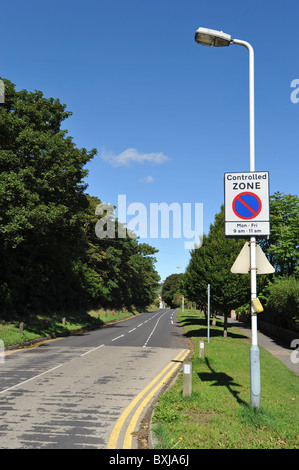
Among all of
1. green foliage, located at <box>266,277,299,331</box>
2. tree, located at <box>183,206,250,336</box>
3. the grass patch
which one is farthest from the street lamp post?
tree, located at <box>183,206,250,336</box>

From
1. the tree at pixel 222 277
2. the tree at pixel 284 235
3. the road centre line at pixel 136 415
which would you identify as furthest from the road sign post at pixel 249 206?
the tree at pixel 284 235

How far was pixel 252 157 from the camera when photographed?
317 inches

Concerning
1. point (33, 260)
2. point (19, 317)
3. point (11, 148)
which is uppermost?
point (11, 148)

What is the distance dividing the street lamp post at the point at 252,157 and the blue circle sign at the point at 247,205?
0.53 meters

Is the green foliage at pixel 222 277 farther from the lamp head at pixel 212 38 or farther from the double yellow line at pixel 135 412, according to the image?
the lamp head at pixel 212 38

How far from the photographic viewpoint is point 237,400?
876 centimetres

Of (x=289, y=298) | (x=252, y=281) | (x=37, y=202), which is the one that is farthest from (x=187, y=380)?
(x=289, y=298)

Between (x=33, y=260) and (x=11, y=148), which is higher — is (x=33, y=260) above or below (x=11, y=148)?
below

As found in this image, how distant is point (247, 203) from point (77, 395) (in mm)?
6512

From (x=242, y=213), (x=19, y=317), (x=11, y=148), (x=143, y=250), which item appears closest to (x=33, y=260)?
(x=19, y=317)
